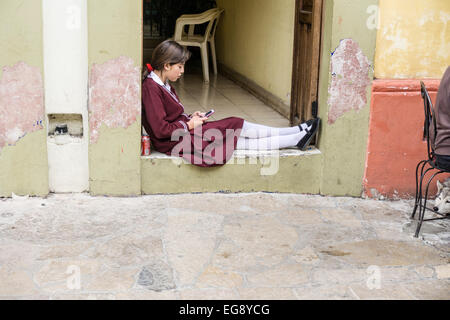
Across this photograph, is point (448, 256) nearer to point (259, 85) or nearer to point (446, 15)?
point (446, 15)

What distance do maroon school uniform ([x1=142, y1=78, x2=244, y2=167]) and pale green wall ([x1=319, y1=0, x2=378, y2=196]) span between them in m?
0.78

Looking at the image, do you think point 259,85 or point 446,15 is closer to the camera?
point 446,15

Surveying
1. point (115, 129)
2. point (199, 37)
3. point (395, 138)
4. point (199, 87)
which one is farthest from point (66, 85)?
point (199, 37)

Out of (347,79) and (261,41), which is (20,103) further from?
(261,41)

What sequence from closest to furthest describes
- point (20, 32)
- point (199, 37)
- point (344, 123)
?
point (20, 32)
point (344, 123)
point (199, 37)

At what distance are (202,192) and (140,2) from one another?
1.54m

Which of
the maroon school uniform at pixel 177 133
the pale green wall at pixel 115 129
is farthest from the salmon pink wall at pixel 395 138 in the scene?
the pale green wall at pixel 115 129

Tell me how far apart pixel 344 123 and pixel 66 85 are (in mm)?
2176

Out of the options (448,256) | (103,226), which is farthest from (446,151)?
(103,226)

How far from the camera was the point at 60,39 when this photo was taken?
4.67 meters

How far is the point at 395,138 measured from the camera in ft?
16.6

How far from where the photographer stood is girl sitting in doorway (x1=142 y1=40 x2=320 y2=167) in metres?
4.92
